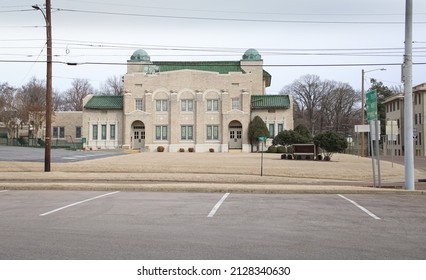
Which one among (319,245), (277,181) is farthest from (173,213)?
(277,181)

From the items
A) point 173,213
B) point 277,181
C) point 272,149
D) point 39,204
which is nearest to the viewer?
point 173,213

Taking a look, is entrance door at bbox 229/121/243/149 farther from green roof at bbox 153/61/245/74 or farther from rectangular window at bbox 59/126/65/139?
rectangular window at bbox 59/126/65/139

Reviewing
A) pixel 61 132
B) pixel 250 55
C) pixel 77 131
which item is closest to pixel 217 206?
pixel 250 55

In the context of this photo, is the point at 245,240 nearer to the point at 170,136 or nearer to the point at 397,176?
the point at 397,176

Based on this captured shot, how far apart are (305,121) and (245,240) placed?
97.6 metres

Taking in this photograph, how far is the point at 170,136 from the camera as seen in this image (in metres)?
61.3

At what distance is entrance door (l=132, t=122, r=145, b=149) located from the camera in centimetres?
6256

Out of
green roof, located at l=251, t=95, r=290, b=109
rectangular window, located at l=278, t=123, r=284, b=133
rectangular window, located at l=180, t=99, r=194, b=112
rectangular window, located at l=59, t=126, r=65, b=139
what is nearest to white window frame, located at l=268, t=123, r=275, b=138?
rectangular window, located at l=278, t=123, r=284, b=133

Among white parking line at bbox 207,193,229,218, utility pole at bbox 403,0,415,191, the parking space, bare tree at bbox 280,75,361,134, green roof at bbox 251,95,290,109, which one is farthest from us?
bare tree at bbox 280,75,361,134

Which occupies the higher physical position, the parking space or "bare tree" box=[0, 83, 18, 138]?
"bare tree" box=[0, 83, 18, 138]

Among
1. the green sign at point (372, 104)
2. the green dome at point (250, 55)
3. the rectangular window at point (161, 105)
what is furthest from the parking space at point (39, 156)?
the green dome at point (250, 55)

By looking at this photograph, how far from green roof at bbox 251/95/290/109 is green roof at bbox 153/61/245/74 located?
521cm

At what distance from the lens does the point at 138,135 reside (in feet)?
206

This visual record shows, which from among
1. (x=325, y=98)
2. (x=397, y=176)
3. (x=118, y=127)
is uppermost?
(x=325, y=98)
